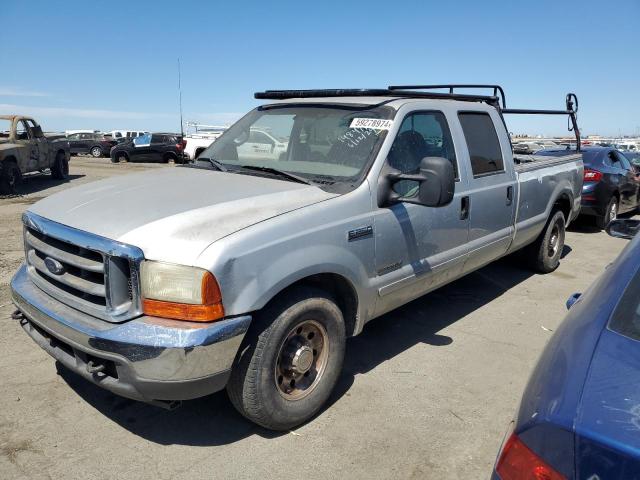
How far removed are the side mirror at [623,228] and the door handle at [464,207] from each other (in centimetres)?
125

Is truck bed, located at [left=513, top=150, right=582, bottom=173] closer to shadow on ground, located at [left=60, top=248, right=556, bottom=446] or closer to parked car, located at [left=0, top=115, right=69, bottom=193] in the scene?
shadow on ground, located at [left=60, top=248, right=556, bottom=446]

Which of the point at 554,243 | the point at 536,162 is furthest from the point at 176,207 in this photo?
the point at 554,243

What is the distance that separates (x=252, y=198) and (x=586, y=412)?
6.75ft

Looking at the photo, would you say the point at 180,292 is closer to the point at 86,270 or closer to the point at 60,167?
the point at 86,270

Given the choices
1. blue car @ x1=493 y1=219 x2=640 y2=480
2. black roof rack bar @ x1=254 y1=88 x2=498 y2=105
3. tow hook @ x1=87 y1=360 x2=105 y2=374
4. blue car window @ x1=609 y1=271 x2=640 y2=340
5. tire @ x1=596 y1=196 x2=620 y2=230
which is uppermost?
black roof rack bar @ x1=254 y1=88 x2=498 y2=105

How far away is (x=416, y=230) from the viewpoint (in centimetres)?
355

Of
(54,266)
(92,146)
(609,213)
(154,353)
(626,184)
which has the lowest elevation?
(92,146)

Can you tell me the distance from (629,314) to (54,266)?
272 centimetres

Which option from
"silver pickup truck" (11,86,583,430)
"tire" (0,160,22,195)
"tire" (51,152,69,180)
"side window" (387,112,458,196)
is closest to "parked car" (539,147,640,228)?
"side window" (387,112,458,196)

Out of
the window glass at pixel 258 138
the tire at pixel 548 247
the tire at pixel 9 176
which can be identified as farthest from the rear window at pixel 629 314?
the tire at pixel 9 176

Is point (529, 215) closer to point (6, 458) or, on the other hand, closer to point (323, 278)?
point (323, 278)

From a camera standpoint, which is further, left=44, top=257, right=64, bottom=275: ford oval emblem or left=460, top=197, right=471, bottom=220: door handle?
left=460, top=197, right=471, bottom=220: door handle

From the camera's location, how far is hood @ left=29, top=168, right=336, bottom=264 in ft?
8.00

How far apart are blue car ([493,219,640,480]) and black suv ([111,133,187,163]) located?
24.7 m
